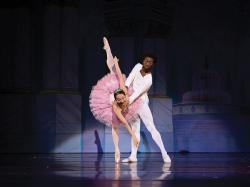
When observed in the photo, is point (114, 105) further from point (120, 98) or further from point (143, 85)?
point (143, 85)

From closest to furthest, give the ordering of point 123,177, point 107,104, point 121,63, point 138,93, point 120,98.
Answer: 1. point 123,177
2. point 120,98
3. point 138,93
4. point 107,104
5. point 121,63

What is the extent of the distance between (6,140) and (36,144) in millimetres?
594

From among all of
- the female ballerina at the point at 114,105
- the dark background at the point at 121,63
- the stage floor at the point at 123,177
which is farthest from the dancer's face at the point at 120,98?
the dark background at the point at 121,63

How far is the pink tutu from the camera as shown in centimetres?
894

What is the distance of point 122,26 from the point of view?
41.2ft

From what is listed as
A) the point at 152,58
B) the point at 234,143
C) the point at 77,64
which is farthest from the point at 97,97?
the point at 234,143

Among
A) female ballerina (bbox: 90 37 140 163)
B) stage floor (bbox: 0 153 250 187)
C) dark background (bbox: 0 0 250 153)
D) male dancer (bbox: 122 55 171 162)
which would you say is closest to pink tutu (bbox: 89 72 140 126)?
female ballerina (bbox: 90 37 140 163)

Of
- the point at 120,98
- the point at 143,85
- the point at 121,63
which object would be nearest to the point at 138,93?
the point at 143,85

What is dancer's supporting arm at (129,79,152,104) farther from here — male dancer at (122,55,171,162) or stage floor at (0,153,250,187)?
stage floor at (0,153,250,187)

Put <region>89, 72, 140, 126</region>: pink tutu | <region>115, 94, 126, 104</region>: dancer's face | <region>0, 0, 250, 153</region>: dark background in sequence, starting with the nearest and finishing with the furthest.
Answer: <region>115, 94, 126, 104</region>: dancer's face → <region>89, 72, 140, 126</region>: pink tutu → <region>0, 0, 250, 153</region>: dark background

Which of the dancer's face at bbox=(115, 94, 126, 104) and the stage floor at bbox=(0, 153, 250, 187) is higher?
the dancer's face at bbox=(115, 94, 126, 104)

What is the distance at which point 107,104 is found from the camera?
902 centimetres

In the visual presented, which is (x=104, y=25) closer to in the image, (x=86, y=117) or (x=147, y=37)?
(x=147, y=37)

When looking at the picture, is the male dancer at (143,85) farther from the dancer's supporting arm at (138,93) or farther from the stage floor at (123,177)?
the stage floor at (123,177)
